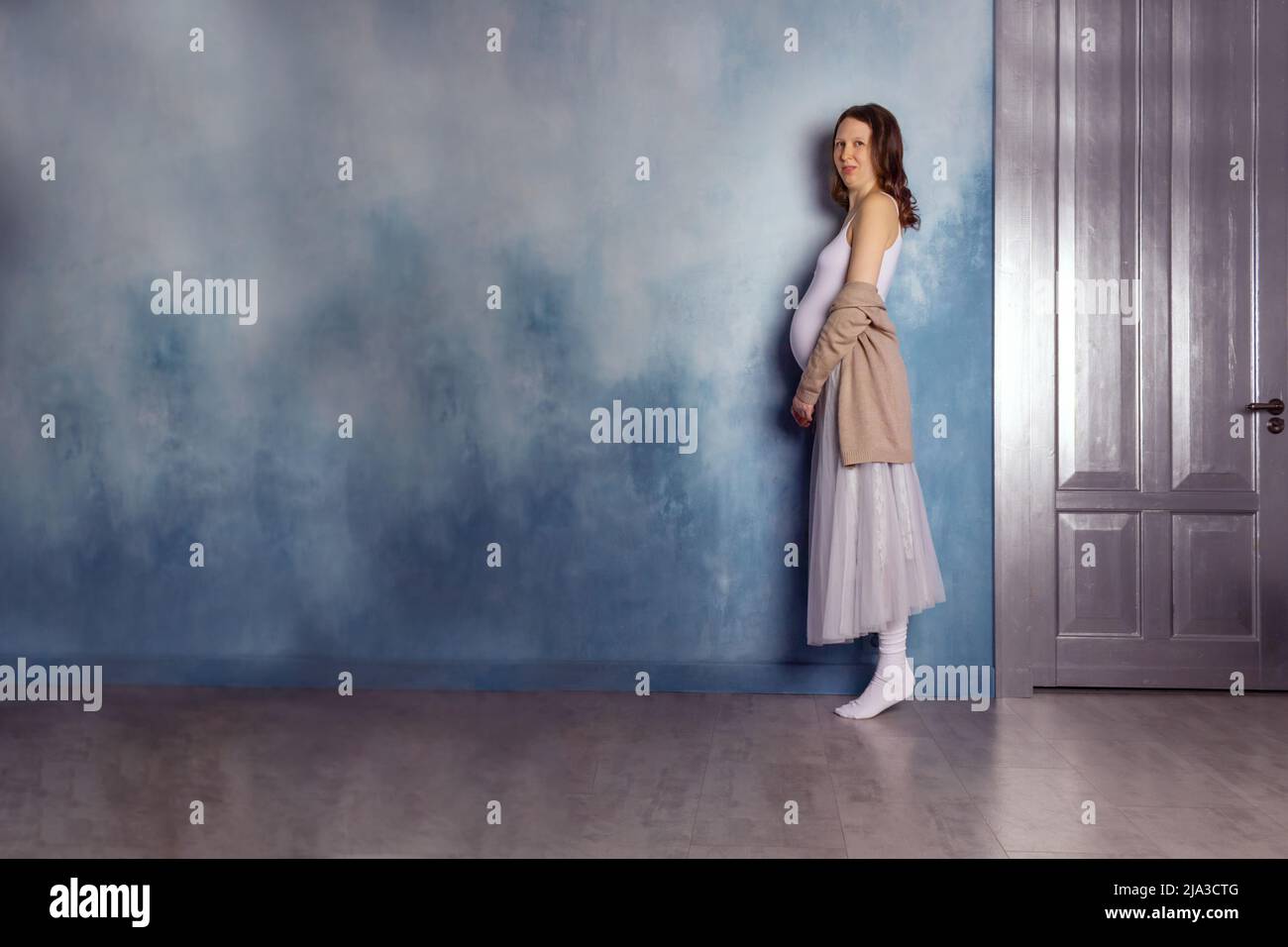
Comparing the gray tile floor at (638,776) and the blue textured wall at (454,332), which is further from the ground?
the blue textured wall at (454,332)

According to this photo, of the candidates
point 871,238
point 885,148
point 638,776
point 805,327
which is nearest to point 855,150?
point 885,148

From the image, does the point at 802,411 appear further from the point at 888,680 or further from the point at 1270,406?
the point at 1270,406

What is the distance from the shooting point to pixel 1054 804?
2.38 metres

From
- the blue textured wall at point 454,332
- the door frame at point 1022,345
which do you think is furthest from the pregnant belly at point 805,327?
the door frame at point 1022,345

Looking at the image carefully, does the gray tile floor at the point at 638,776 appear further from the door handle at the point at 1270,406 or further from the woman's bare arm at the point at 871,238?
the woman's bare arm at the point at 871,238

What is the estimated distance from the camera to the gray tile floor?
215 cm

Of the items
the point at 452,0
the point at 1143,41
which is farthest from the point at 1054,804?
the point at 452,0

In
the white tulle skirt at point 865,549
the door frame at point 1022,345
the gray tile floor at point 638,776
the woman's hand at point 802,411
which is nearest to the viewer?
the gray tile floor at point 638,776

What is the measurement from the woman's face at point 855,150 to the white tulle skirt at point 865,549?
2.03 feet

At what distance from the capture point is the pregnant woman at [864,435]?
119 inches

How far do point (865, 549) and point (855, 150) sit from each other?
123 cm

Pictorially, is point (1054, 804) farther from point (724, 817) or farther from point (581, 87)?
point (581, 87)

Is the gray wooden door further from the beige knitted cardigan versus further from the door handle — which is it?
the beige knitted cardigan

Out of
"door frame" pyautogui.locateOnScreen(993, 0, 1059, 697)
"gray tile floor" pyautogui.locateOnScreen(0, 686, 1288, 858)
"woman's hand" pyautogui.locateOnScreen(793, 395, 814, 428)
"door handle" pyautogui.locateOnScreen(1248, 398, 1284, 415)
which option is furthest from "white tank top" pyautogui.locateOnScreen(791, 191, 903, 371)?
"door handle" pyautogui.locateOnScreen(1248, 398, 1284, 415)
